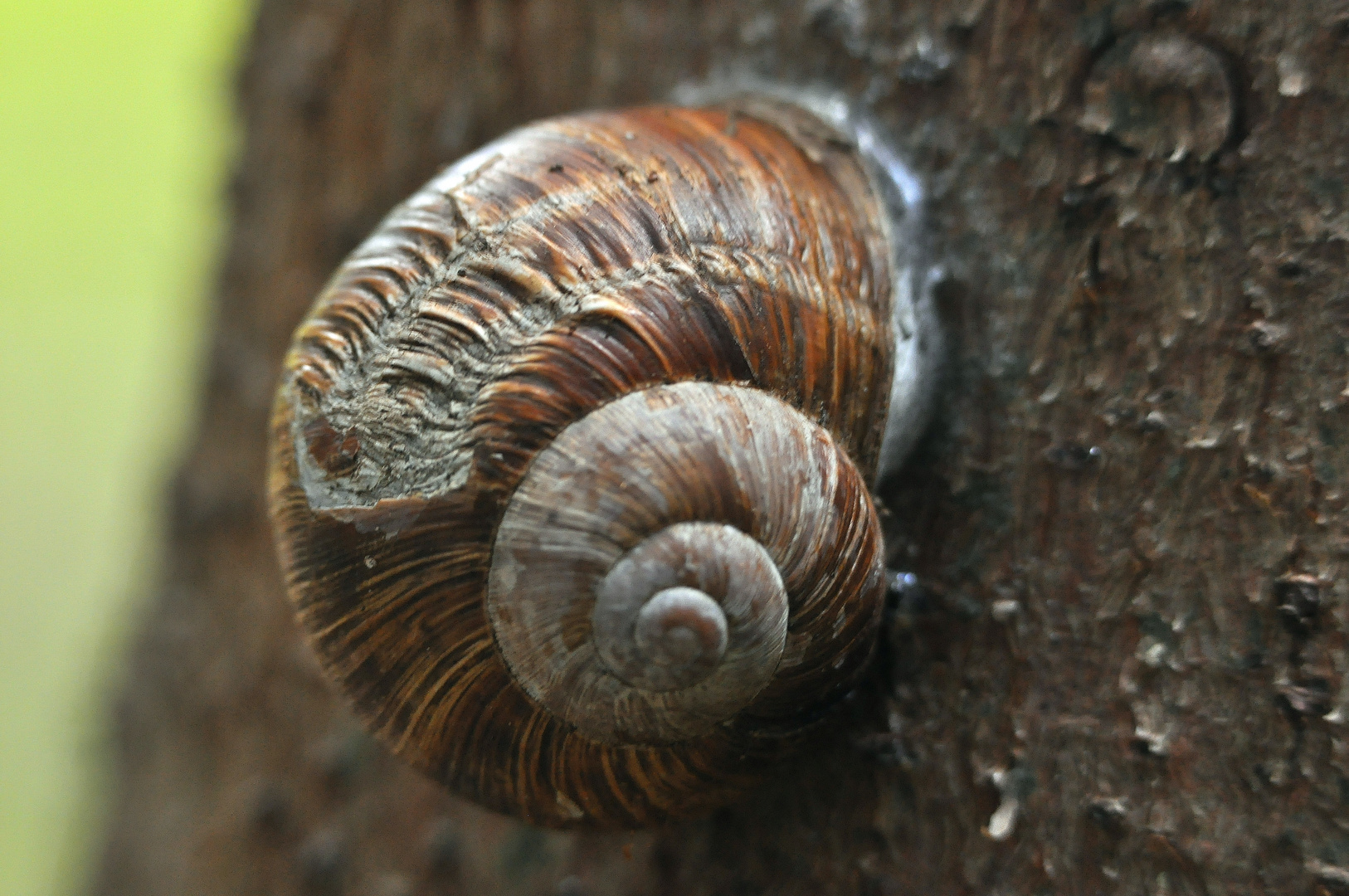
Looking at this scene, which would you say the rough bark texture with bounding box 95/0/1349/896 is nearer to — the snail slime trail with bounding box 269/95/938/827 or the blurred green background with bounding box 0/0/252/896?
the snail slime trail with bounding box 269/95/938/827

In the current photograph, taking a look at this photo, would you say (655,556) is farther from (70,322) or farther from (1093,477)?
(70,322)

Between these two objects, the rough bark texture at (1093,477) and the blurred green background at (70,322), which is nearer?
the rough bark texture at (1093,477)

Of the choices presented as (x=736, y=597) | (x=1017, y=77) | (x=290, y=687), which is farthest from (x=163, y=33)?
(x=736, y=597)

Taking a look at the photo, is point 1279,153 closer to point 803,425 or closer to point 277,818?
point 803,425

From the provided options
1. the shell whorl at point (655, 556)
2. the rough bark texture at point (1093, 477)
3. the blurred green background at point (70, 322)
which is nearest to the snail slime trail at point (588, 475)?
the shell whorl at point (655, 556)

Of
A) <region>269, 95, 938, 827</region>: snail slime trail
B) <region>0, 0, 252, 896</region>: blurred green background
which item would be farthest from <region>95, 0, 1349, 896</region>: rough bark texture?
<region>0, 0, 252, 896</region>: blurred green background

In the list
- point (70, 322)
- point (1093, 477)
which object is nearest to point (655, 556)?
point (1093, 477)

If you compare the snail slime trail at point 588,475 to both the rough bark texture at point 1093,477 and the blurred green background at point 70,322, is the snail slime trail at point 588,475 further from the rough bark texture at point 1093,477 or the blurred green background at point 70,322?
the blurred green background at point 70,322
